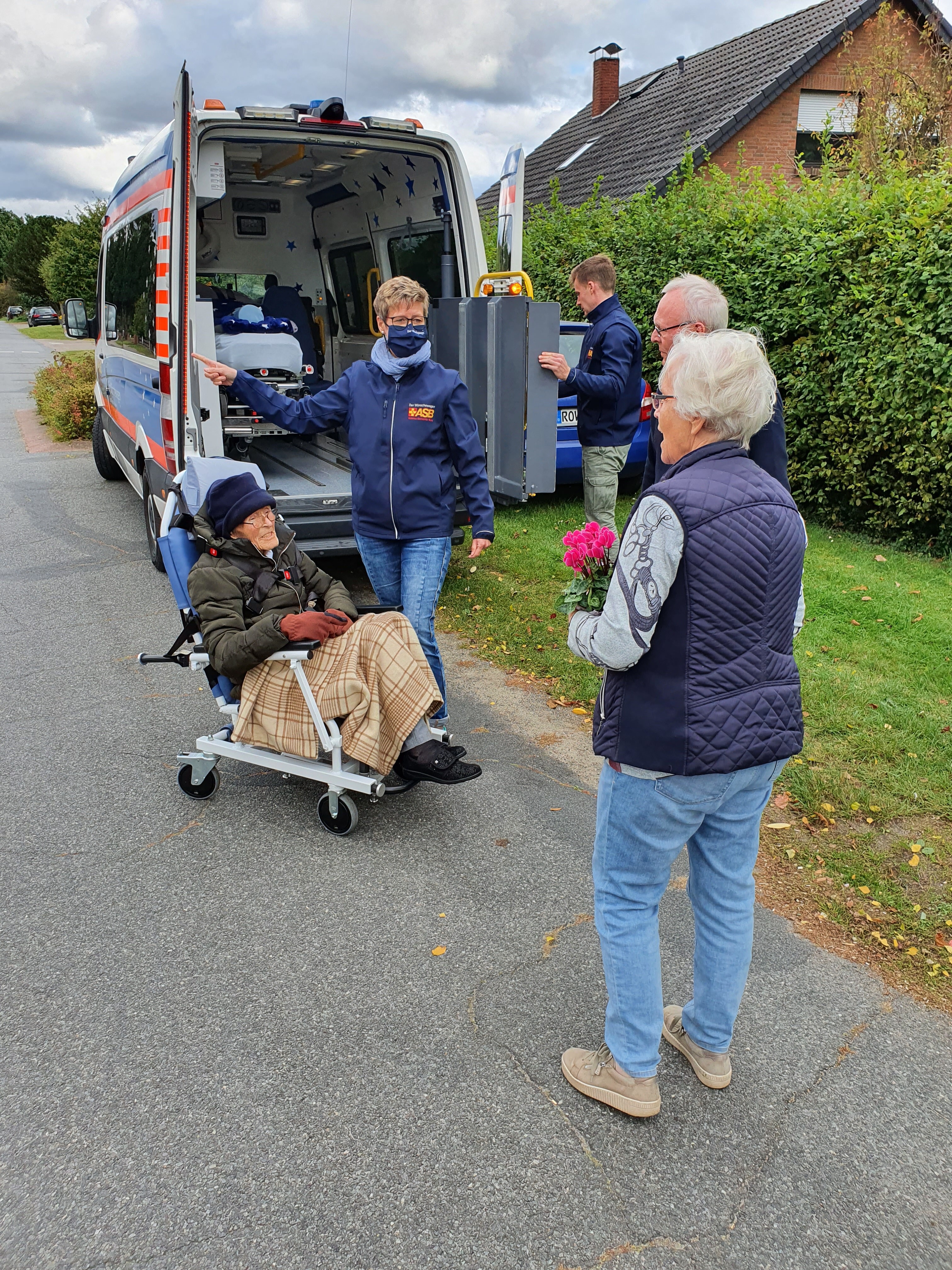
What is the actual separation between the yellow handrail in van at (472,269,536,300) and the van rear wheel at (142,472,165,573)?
10.0ft

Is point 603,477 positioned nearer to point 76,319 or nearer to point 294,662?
point 294,662

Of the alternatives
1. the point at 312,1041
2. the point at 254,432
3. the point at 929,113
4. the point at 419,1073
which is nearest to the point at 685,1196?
the point at 419,1073

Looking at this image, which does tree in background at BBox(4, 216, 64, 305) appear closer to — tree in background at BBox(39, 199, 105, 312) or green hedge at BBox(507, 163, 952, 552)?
tree in background at BBox(39, 199, 105, 312)

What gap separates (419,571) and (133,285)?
490cm

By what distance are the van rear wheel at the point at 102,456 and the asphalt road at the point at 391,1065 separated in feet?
24.6

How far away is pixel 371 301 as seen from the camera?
334 inches

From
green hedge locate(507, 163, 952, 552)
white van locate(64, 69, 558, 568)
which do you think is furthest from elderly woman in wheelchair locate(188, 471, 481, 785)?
green hedge locate(507, 163, 952, 552)

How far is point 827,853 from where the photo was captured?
3.67 m

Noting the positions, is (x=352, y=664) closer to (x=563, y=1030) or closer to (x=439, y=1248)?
(x=563, y=1030)

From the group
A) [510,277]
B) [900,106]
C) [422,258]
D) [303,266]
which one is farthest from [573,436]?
[900,106]

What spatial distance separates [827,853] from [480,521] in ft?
6.64

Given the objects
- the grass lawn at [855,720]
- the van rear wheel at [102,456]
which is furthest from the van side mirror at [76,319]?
the grass lawn at [855,720]

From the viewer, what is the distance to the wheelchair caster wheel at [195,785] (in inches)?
159

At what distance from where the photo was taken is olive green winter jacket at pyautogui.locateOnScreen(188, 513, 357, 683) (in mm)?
3604
